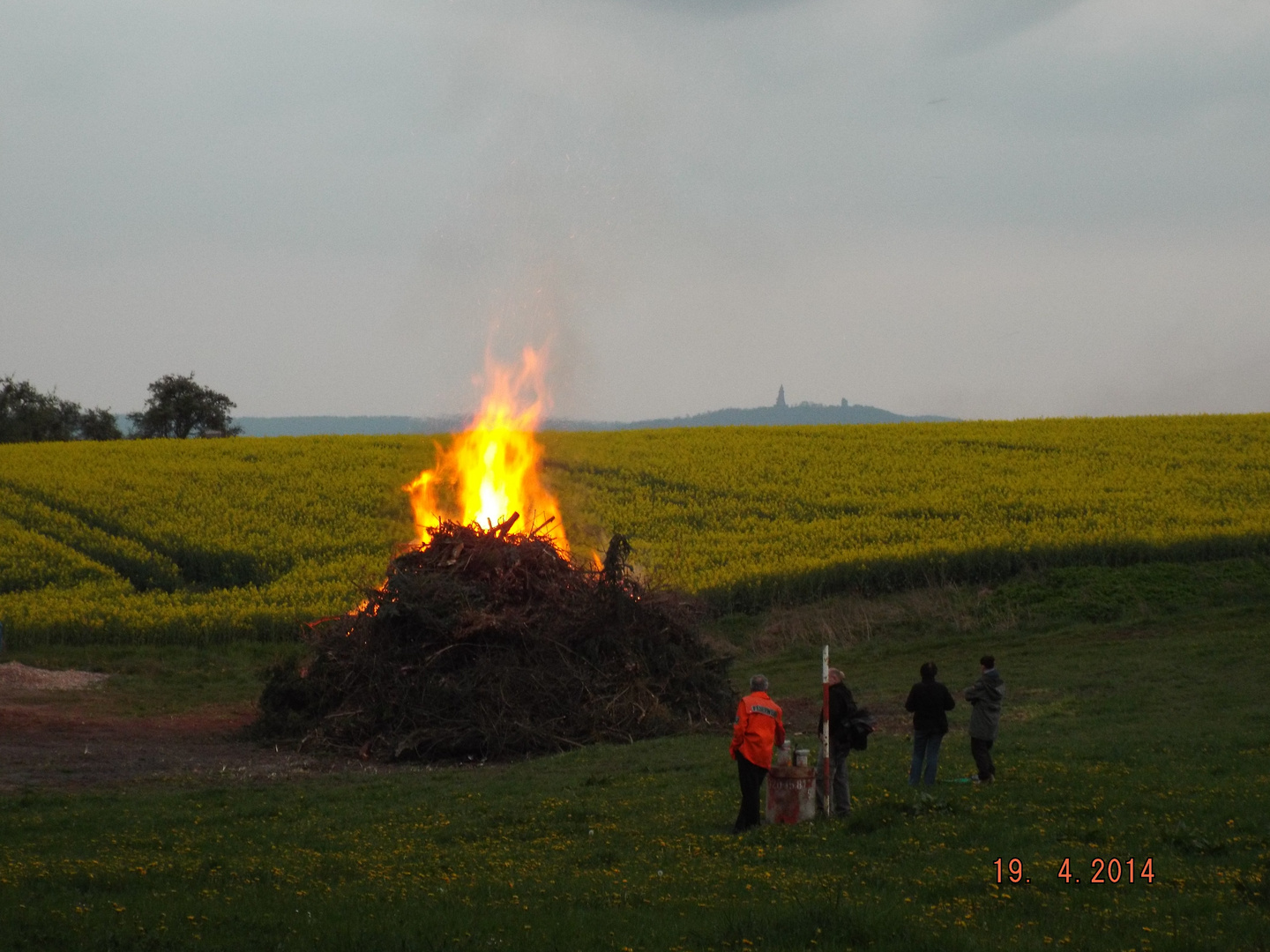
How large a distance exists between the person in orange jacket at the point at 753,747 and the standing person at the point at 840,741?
0.61m

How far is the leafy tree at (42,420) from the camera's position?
274ft

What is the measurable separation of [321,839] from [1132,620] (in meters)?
21.9

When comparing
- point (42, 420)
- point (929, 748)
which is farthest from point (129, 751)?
point (42, 420)

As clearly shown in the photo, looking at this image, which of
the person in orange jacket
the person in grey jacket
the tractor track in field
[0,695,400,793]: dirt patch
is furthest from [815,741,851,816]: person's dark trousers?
[0,695,400,793]: dirt patch

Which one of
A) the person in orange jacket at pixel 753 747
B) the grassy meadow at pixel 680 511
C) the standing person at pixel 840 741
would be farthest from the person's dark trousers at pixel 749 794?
the grassy meadow at pixel 680 511

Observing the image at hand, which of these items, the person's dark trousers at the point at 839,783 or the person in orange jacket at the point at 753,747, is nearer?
the person in orange jacket at the point at 753,747

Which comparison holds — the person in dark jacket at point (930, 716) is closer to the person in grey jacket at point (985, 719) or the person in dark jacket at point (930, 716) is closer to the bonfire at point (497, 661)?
the person in grey jacket at point (985, 719)

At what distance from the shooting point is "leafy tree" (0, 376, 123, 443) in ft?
274

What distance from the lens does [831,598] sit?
32750 mm

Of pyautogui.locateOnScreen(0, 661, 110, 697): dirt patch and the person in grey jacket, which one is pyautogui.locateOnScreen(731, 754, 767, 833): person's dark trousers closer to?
the person in grey jacket

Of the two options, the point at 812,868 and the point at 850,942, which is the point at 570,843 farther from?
the point at 850,942

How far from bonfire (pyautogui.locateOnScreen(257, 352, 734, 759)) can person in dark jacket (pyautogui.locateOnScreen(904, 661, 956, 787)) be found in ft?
22.3

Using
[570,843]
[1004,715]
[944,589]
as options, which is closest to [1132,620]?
[944,589]

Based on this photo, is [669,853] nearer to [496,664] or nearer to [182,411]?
[496,664]
